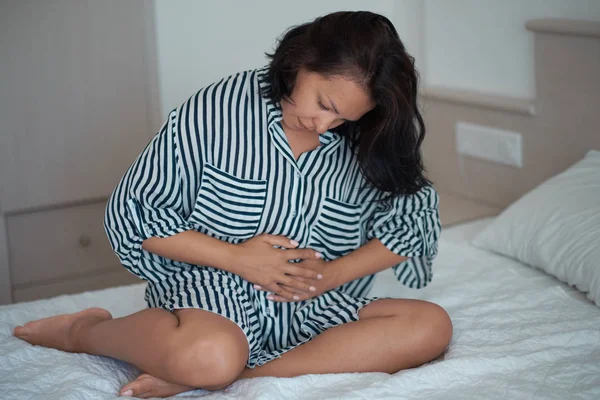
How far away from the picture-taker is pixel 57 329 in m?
1.36

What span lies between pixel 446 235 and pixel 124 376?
102cm

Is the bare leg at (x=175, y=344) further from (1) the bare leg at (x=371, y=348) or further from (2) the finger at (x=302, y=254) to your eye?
(2) the finger at (x=302, y=254)

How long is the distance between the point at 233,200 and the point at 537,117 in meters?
1.10

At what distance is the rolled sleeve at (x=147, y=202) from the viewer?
1.26 m

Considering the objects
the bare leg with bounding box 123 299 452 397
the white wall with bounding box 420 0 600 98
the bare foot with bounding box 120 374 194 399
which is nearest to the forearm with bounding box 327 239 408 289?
the bare leg with bounding box 123 299 452 397

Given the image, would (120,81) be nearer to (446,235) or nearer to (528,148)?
(446,235)

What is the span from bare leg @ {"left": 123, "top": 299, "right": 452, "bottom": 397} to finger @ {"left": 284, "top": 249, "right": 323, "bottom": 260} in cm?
15

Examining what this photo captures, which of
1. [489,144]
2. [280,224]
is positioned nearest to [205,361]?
[280,224]

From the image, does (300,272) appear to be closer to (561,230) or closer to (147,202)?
(147,202)

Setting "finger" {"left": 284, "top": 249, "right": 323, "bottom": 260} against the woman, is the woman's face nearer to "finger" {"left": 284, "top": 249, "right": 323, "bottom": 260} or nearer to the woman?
the woman

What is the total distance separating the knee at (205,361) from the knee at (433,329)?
1.05 feet

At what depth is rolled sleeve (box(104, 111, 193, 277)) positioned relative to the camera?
4.13 feet

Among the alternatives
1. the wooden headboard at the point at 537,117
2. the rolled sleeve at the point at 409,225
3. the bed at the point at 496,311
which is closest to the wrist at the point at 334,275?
the rolled sleeve at the point at 409,225

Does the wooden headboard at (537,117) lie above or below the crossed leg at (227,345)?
above
